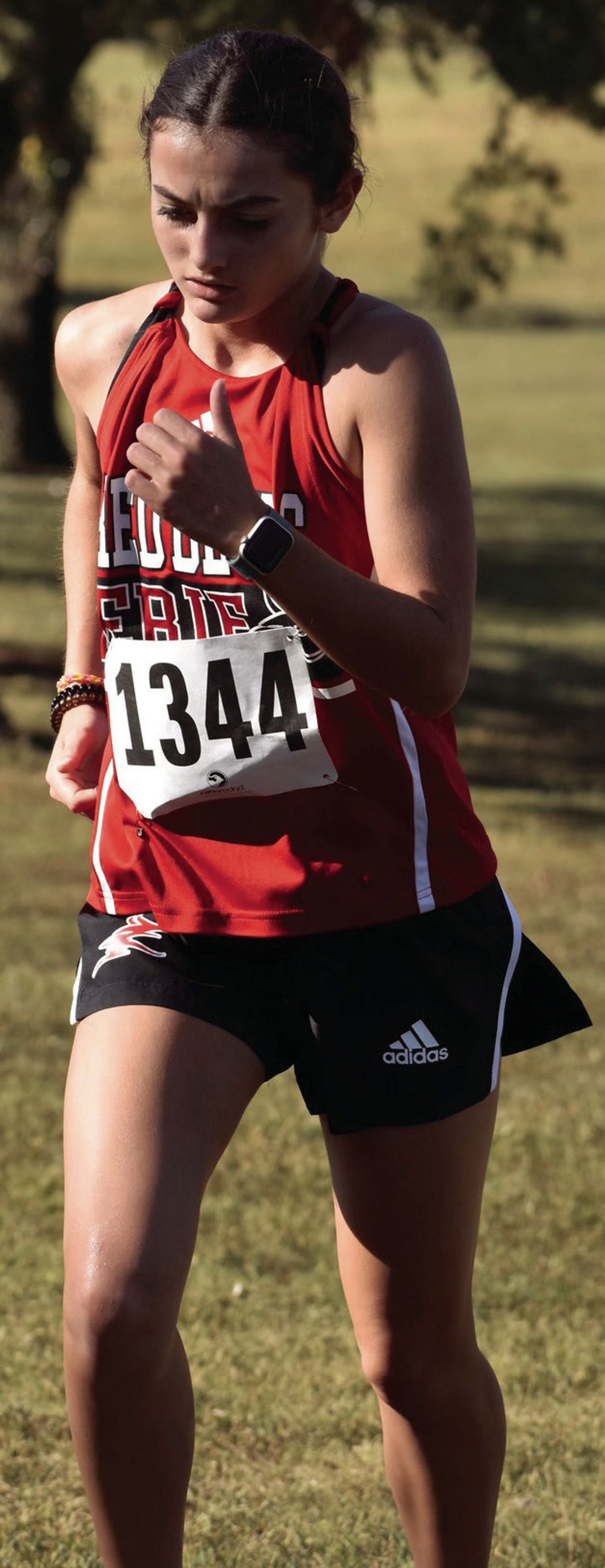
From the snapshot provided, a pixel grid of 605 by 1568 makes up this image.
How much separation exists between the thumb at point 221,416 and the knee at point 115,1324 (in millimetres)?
1021

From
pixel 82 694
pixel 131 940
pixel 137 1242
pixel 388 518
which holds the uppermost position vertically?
pixel 388 518

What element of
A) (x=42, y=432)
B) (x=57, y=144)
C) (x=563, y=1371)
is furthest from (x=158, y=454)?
(x=42, y=432)

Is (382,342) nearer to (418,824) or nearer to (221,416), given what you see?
(221,416)

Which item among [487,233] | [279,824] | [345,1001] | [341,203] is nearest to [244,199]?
[341,203]

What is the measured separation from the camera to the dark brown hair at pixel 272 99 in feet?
8.12

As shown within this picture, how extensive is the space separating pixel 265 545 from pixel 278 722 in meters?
0.39

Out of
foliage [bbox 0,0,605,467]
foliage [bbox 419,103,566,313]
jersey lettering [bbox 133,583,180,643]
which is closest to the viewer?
jersey lettering [bbox 133,583,180,643]

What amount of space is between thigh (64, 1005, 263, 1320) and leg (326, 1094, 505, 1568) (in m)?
0.21

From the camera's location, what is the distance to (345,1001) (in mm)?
2682

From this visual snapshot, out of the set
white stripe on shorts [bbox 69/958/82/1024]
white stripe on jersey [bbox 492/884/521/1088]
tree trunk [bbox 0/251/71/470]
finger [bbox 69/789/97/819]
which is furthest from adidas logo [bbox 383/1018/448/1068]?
tree trunk [bbox 0/251/71/470]

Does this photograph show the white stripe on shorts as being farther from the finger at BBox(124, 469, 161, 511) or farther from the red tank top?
the finger at BBox(124, 469, 161, 511)

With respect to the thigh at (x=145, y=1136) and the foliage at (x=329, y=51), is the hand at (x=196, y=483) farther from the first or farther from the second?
the foliage at (x=329, y=51)

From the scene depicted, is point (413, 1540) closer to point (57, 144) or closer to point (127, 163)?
point (57, 144)

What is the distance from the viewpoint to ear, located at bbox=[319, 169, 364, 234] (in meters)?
2.59
